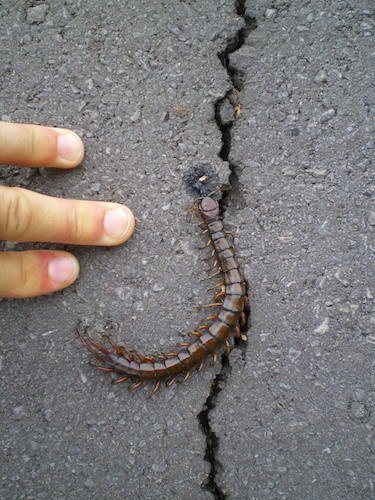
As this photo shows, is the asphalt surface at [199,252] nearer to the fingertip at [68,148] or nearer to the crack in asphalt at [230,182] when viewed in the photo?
the crack in asphalt at [230,182]

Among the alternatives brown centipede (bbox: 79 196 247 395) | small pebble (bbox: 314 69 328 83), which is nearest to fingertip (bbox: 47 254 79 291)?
brown centipede (bbox: 79 196 247 395)

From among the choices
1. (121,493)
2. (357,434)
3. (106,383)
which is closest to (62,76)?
(106,383)

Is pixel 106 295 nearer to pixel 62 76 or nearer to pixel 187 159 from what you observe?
pixel 187 159

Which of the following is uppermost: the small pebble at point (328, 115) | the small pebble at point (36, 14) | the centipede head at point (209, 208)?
the small pebble at point (36, 14)

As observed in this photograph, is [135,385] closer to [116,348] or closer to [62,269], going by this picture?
[116,348]

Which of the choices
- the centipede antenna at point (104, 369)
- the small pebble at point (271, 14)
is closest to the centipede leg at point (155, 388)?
the centipede antenna at point (104, 369)

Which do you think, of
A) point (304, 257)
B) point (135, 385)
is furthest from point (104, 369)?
point (304, 257)
